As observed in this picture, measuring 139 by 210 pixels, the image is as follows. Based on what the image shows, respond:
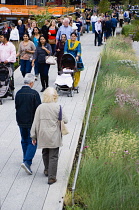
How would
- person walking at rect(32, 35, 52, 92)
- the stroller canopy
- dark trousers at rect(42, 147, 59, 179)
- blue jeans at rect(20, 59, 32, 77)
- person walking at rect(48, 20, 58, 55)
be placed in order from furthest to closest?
person walking at rect(48, 20, 58, 55)
blue jeans at rect(20, 59, 32, 77)
the stroller canopy
person walking at rect(32, 35, 52, 92)
dark trousers at rect(42, 147, 59, 179)

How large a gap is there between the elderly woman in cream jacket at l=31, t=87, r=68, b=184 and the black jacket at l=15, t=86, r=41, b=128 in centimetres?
49

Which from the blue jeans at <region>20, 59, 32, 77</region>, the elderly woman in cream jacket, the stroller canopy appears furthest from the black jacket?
the blue jeans at <region>20, 59, 32, 77</region>

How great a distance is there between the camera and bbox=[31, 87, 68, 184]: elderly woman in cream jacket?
7.68 meters

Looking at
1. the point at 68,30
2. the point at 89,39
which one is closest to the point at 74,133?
the point at 68,30

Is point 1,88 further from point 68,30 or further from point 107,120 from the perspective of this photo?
point 68,30

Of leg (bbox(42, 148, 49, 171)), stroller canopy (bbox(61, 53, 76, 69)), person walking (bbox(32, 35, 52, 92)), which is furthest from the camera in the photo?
stroller canopy (bbox(61, 53, 76, 69))

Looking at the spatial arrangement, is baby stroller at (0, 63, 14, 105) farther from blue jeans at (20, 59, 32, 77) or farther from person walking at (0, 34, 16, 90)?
blue jeans at (20, 59, 32, 77)

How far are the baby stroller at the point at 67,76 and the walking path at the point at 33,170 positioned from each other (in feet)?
1.93

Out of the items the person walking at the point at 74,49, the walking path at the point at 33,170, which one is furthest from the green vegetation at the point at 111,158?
the person walking at the point at 74,49

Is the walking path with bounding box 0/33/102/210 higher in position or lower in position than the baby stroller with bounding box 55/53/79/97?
lower

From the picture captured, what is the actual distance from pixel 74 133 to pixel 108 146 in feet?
7.21

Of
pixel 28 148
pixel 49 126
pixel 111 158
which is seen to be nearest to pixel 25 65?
pixel 28 148

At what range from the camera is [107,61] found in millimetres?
19906

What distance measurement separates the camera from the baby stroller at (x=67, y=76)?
47.6 feet
